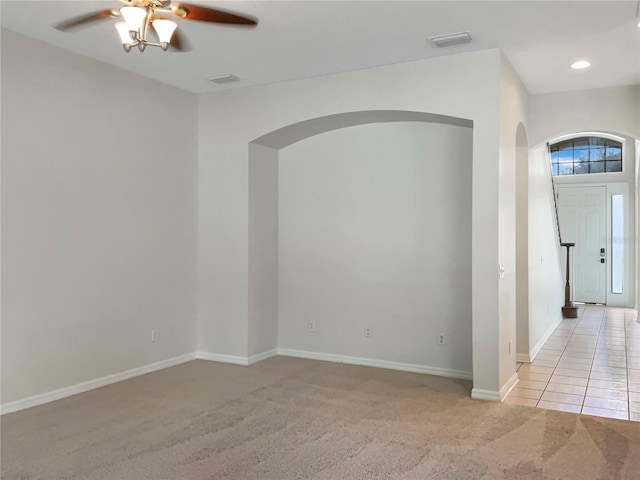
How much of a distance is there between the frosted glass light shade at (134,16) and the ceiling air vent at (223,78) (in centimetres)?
228

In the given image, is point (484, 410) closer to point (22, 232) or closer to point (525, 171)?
point (525, 171)

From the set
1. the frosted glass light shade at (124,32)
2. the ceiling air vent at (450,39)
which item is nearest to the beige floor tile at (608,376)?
the ceiling air vent at (450,39)

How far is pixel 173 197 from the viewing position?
214 inches

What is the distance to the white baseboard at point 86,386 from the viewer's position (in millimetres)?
3956

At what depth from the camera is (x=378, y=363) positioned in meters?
5.37

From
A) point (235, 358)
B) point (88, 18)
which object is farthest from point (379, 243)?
point (88, 18)

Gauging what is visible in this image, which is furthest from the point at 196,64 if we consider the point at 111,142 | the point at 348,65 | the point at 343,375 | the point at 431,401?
the point at 431,401

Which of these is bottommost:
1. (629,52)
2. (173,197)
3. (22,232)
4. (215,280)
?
(215,280)

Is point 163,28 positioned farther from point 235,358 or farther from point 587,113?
point 587,113

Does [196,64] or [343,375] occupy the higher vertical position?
[196,64]

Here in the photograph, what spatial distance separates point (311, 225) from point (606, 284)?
686 cm

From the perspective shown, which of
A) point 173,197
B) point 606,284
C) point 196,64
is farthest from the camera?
point 606,284

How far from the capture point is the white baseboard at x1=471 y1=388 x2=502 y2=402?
425cm

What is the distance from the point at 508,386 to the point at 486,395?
0.38 metres
